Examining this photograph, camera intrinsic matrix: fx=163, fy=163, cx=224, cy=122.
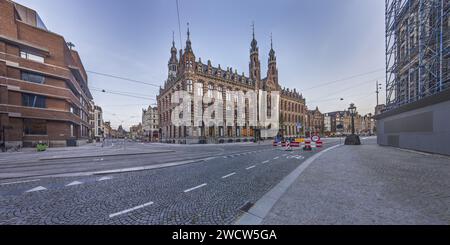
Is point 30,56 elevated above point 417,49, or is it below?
above

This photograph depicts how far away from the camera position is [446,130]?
1070 centimetres

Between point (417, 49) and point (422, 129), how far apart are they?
950 cm

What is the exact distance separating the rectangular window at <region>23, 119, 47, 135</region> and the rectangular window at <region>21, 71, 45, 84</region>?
5975 millimetres

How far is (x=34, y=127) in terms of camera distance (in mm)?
24422

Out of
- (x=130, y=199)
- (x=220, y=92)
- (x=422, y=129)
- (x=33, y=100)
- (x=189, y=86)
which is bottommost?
(x=130, y=199)

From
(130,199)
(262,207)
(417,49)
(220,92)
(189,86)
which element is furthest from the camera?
(220,92)

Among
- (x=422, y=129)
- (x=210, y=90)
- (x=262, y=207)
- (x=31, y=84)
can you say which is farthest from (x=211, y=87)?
(x=262, y=207)

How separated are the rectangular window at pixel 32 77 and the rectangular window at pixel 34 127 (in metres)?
5.97

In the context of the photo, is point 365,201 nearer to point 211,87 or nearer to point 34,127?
point 211,87

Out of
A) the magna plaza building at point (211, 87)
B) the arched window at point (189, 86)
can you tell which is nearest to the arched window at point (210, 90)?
the magna plaza building at point (211, 87)

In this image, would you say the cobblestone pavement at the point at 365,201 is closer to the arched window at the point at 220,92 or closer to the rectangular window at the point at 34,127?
the arched window at the point at 220,92

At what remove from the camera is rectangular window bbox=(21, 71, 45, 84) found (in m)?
23.6
